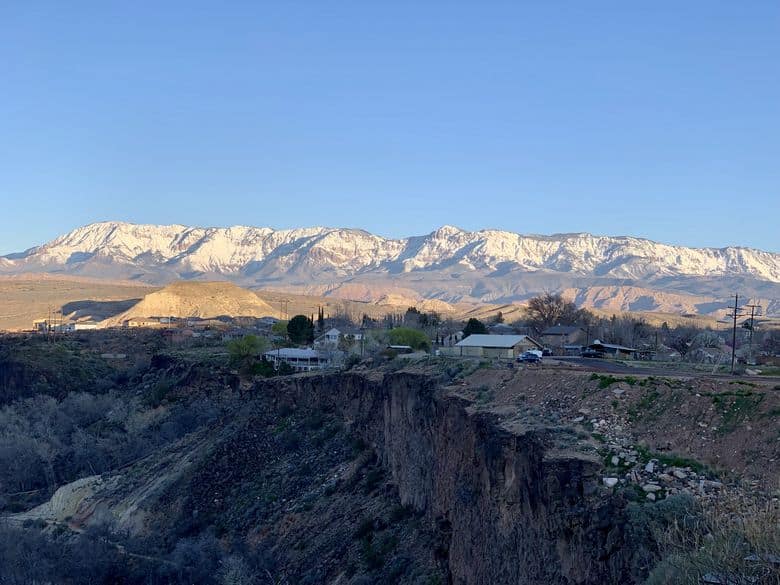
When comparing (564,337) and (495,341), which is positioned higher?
(495,341)

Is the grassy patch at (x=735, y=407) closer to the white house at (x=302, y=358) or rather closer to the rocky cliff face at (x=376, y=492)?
the rocky cliff face at (x=376, y=492)

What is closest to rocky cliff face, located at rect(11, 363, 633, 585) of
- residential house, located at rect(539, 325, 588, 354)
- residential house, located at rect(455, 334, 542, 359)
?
residential house, located at rect(455, 334, 542, 359)

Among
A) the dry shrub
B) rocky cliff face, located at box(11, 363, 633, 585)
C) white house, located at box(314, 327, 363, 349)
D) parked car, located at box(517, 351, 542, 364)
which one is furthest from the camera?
white house, located at box(314, 327, 363, 349)

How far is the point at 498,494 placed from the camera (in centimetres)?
2156

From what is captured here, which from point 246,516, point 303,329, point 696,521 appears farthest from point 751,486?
point 303,329

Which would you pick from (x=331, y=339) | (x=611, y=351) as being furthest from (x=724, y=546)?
(x=331, y=339)

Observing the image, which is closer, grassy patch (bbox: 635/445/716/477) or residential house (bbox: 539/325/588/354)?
grassy patch (bbox: 635/445/716/477)

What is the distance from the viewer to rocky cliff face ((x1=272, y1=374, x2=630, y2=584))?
1686 centimetres

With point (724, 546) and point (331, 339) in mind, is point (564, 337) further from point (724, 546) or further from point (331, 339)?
point (724, 546)

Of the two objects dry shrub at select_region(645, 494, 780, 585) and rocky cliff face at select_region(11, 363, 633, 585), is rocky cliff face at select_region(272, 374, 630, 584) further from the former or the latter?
dry shrub at select_region(645, 494, 780, 585)

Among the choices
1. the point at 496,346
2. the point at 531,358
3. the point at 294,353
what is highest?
the point at 531,358

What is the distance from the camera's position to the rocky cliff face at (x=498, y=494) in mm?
16859

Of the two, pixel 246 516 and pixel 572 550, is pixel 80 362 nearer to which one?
pixel 246 516

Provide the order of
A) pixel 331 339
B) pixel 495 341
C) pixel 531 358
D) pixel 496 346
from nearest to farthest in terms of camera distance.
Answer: pixel 531 358
pixel 496 346
pixel 495 341
pixel 331 339
